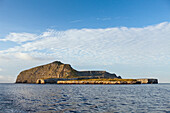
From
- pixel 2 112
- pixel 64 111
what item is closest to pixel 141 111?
pixel 64 111

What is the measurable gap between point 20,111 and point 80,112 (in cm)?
1043

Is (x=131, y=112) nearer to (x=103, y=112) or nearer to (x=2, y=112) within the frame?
(x=103, y=112)

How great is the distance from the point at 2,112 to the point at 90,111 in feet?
49.1

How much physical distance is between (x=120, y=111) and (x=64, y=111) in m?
9.50

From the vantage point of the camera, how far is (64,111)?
28.8 meters

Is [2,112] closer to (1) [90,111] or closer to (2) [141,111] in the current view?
(1) [90,111]

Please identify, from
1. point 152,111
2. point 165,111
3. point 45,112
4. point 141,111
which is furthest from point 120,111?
point 45,112

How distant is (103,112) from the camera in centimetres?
2777

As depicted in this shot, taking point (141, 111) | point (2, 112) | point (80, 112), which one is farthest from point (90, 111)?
point (2, 112)

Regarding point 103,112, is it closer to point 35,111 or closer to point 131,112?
point 131,112

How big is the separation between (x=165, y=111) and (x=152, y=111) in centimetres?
227

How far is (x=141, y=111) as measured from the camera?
2866cm

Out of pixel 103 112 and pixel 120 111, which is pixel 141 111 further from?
pixel 103 112

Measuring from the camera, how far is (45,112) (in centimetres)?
2808
